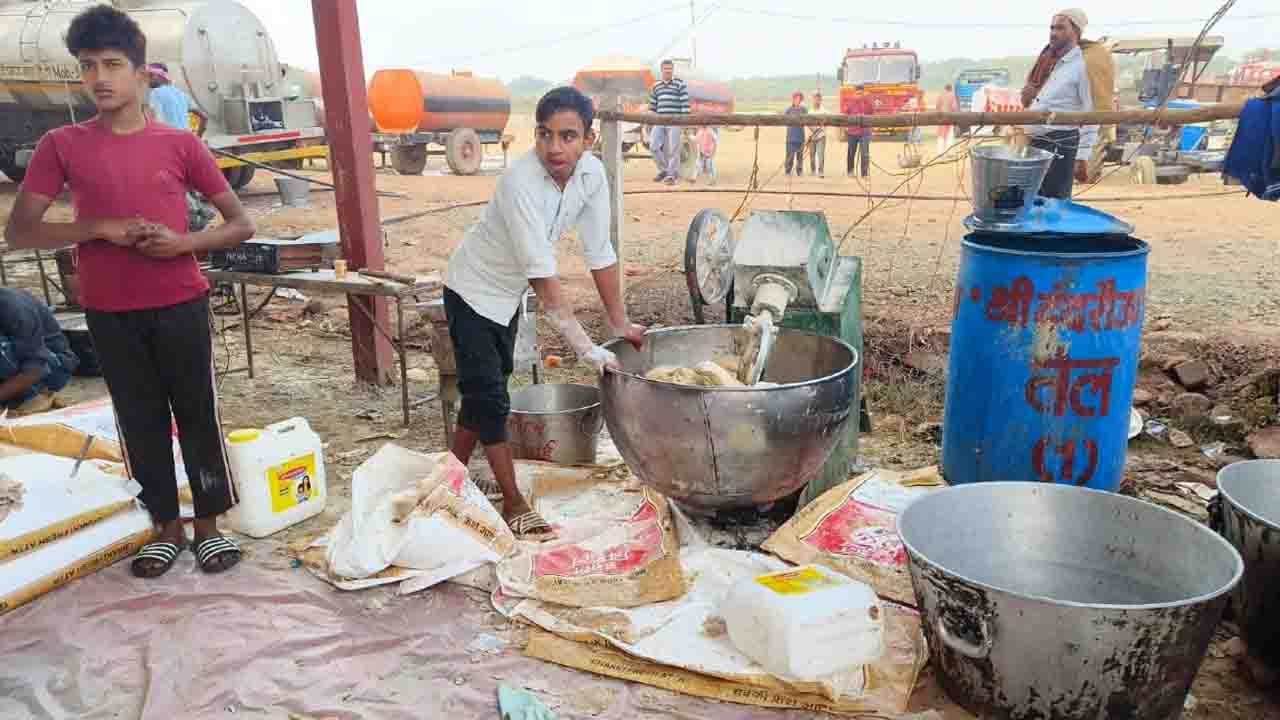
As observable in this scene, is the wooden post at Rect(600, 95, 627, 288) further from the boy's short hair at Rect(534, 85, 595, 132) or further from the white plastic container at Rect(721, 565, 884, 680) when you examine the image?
the white plastic container at Rect(721, 565, 884, 680)

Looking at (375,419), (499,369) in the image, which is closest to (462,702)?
(499,369)

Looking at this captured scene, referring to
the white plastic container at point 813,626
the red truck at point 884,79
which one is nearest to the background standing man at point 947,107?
the red truck at point 884,79

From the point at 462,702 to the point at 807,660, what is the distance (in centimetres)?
93

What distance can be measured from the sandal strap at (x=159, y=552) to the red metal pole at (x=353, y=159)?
1.97 m

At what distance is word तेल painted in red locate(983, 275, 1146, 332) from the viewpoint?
9.40 feet

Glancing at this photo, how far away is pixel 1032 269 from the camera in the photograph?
9.50 feet

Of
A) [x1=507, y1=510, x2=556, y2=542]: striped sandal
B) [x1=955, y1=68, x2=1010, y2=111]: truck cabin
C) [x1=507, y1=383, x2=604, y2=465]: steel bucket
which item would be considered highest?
[x1=955, y1=68, x2=1010, y2=111]: truck cabin

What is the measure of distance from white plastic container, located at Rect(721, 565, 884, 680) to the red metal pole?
10.6ft

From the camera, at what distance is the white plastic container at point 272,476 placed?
134 inches

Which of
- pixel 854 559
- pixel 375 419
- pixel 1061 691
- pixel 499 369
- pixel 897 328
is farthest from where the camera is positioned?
pixel 897 328

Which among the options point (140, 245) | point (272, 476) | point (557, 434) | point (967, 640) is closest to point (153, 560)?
point (272, 476)

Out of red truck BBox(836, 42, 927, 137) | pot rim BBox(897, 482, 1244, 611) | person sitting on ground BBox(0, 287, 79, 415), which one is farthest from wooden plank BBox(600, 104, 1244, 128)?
red truck BBox(836, 42, 927, 137)

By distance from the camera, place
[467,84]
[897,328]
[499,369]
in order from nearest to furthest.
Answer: [499,369], [897,328], [467,84]

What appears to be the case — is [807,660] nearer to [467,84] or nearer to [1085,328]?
[1085,328]
